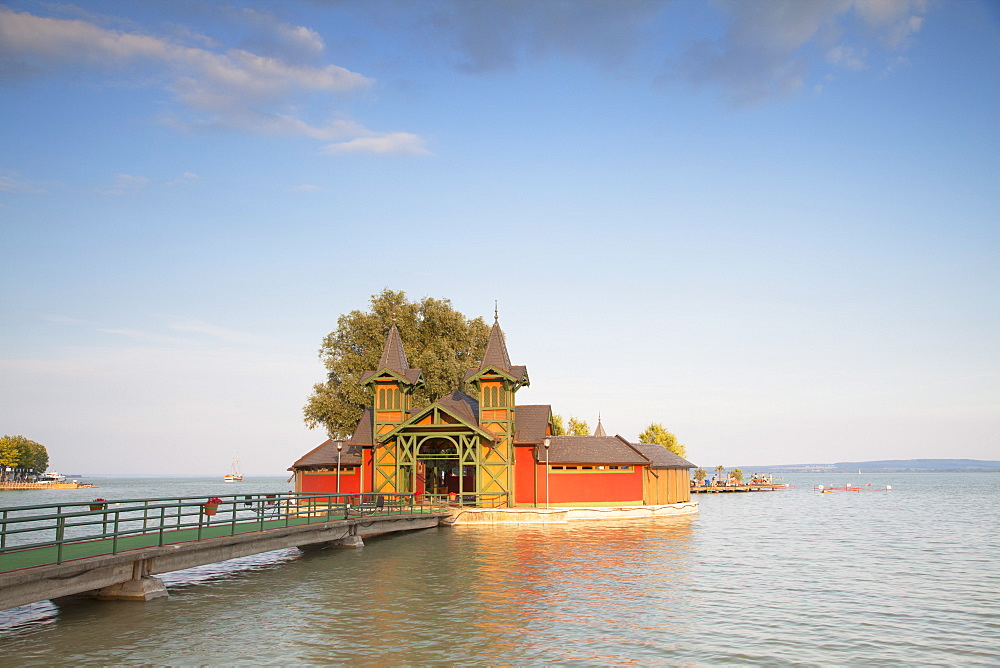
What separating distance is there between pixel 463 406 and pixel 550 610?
29.9m

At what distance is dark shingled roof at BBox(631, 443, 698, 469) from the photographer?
2045 inches

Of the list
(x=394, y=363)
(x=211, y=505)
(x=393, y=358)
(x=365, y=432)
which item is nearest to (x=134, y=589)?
(x=211, y=505)

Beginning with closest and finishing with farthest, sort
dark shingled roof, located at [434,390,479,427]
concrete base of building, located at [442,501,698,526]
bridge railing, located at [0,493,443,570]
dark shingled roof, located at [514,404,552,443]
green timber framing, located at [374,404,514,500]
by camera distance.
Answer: bridge railing, located at [0,493,443,570] < concrete base of building, located at [442,501,698,526] < green timber framing, located at [374,404,514,500] < dark shingled roof, located at [434,390,479,427] < dark shingled roof, located at [514,404,552,443]

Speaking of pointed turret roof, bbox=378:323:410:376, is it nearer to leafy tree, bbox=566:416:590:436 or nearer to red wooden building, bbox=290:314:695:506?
red wooden building, bbox=290:314:695:506

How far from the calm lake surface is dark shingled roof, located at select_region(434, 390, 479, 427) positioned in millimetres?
12268

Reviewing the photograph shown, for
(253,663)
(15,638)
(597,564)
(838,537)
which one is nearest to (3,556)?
(15,638)

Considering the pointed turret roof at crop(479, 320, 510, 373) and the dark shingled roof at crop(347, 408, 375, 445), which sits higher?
the pointed turret roof at crop(479, 320, 510, 373)

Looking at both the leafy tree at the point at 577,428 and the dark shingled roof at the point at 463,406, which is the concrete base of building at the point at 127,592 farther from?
the leafy tree at the point at 577,428

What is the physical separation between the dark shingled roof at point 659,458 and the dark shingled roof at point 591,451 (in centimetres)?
112

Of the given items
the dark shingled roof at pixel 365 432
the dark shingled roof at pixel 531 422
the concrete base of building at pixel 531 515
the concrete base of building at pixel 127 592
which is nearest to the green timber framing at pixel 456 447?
the dark shingled roof at pixel 531 422

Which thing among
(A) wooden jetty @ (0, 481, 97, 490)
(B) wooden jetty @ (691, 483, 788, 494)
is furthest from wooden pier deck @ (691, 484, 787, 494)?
(A) wooden jetty @ (0, 481, 97, 490)

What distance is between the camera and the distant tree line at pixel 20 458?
134 meters

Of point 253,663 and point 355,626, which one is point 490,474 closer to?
point 355,626

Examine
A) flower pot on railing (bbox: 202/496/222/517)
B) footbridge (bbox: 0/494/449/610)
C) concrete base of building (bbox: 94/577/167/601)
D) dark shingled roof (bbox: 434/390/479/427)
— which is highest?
dark shingled roof (bbox: 434/390/479/427)
